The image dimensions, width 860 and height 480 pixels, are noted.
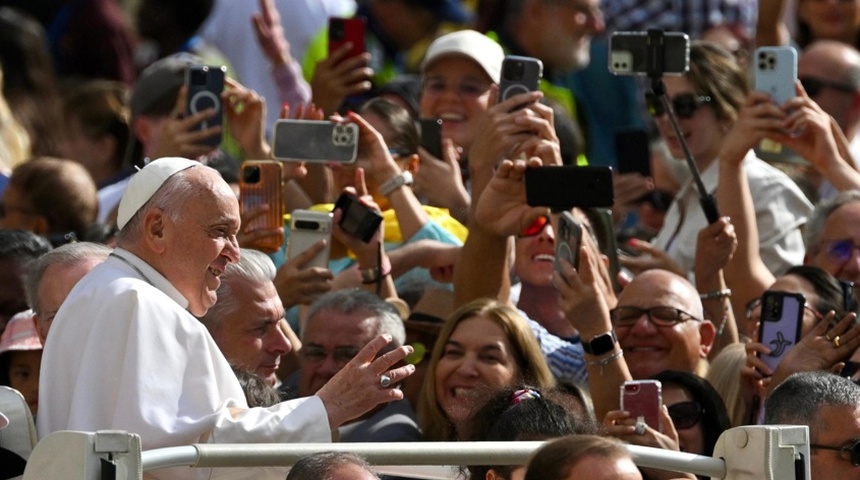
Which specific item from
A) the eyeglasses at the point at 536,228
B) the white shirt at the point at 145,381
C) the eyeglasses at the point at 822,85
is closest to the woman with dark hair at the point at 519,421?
the white shirt at the point at 145,381

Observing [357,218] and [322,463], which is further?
[357,218]

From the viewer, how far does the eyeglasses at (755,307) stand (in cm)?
727

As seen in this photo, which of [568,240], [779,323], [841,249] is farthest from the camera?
[841,249]

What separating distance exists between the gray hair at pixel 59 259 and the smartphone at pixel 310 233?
1191 millimetres

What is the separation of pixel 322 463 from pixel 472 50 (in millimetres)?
4517

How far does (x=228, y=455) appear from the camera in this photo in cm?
448

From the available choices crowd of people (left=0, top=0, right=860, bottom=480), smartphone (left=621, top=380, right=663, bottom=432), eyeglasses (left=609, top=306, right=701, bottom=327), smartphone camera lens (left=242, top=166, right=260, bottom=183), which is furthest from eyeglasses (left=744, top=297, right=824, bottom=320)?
smartphone camera lens (left=242, top=166, right=260, bottom=183)

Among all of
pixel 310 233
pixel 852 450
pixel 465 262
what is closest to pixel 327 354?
pixel 310 233

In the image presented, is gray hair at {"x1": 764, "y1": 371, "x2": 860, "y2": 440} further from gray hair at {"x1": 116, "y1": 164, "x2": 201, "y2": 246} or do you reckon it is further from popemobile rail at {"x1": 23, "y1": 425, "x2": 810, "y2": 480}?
gray hair at {"x1": 116, "y1": 164, "x2": 201, "y2": 246}

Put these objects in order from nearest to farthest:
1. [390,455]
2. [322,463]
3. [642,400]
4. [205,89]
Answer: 1. [390,455]
2. [322,463]
3. [642,400]
4. [205,89]

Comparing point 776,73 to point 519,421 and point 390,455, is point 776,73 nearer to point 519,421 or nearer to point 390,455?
point 519,421

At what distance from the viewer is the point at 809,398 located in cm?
600

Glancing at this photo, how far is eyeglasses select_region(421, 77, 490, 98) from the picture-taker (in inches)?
358

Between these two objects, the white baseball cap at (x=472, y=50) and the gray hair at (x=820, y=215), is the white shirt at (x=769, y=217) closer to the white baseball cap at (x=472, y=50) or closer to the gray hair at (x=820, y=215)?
the gray hair at (x=820, y=215)
